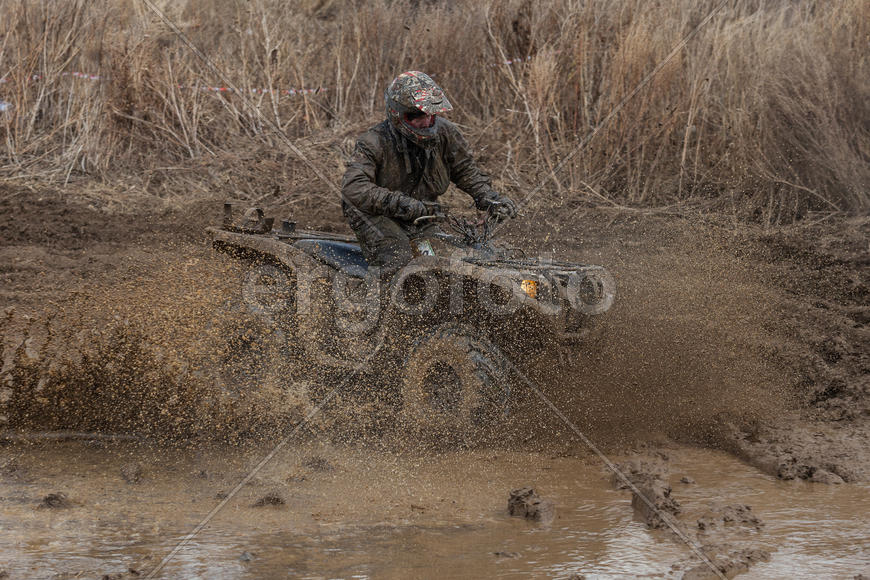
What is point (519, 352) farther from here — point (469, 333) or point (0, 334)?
point (0, 334)

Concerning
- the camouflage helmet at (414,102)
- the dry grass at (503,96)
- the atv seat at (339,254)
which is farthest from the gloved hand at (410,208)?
the dry grass at (503,96)

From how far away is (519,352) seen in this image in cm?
551

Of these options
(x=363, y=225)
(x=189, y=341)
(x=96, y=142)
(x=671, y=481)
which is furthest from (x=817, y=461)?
A: (x=96, y=142)

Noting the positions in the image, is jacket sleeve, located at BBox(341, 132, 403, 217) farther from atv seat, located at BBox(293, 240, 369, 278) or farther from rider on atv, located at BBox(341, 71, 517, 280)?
atv seat, located at BBox(293, 240, 369, 278)

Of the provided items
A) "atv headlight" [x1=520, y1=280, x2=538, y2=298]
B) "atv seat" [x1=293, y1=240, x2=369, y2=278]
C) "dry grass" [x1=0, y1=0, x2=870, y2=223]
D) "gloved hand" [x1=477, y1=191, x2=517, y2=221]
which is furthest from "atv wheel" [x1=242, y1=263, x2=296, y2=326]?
"dry grass" [x1=0, y1=0, x2=870, y2=223]

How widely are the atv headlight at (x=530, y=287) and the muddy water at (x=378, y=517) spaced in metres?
0.92

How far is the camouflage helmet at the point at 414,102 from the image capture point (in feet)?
17.4

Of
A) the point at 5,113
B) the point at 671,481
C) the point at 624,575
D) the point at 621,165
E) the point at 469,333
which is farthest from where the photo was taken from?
the point at 5,113

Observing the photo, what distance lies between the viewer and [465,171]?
19.8ft

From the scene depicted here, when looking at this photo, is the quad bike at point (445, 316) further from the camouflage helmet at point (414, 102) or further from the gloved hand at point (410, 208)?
the camouflage helmet at point (414, 102)

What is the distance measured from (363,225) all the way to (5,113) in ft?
22.9

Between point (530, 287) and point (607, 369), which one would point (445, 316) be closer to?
point (530, 287)

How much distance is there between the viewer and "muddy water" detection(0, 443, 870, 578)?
394 centimetres

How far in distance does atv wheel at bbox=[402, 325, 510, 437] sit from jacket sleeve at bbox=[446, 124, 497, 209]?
1.03 meters
